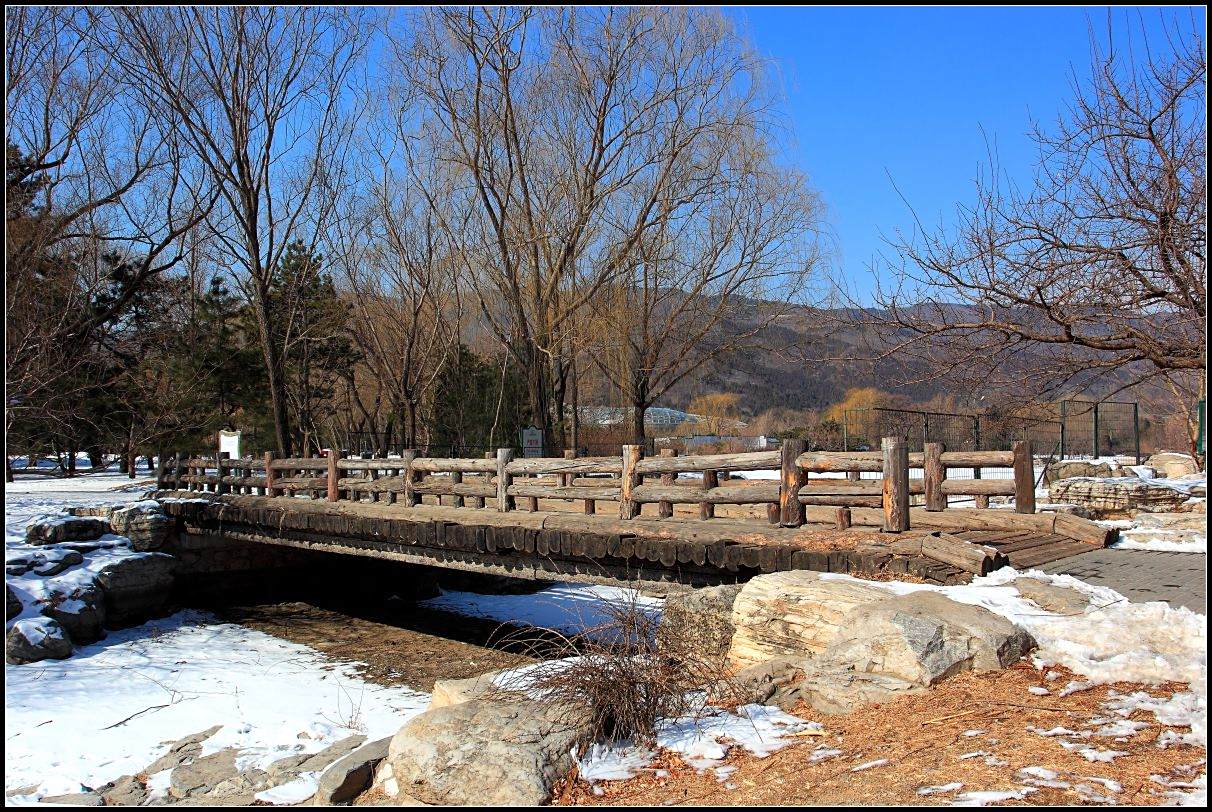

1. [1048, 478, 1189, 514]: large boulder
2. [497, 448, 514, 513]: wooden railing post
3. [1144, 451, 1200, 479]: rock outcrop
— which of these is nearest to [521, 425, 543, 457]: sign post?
[497, 448, 514, 513]: wooden railing post

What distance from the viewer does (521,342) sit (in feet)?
96.6

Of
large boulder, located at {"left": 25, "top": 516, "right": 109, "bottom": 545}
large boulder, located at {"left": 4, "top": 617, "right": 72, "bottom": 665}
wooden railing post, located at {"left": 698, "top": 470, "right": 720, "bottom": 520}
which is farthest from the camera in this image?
large boulder, located at {"left": 25, "top": 516, "right": 109, "bottom": 545}

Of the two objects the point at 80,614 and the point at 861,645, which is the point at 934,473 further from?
the point at 80,614

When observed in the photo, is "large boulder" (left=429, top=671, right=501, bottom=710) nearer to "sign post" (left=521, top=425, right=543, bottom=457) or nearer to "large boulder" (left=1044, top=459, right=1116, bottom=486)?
"large boulder" (left=1044, top=459, right=1116, bottom=486)

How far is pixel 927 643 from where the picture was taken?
228 inches

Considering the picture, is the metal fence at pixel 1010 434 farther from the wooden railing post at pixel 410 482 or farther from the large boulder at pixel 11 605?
the large boulder at pixel 11 605

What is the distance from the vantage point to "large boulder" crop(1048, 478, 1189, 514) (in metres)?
15.2

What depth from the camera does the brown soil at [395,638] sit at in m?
13.8

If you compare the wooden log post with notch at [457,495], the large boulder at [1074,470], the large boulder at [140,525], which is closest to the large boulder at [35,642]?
the large boulder at [140,525]

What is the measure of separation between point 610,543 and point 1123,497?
9.91m

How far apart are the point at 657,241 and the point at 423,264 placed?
8312 mm

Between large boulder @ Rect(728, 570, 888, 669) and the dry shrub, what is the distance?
907 millimetres

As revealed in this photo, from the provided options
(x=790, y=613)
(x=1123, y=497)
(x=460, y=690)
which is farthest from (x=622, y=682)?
(x=1123, y=497)

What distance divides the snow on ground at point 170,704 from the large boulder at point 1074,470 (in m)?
15.8
